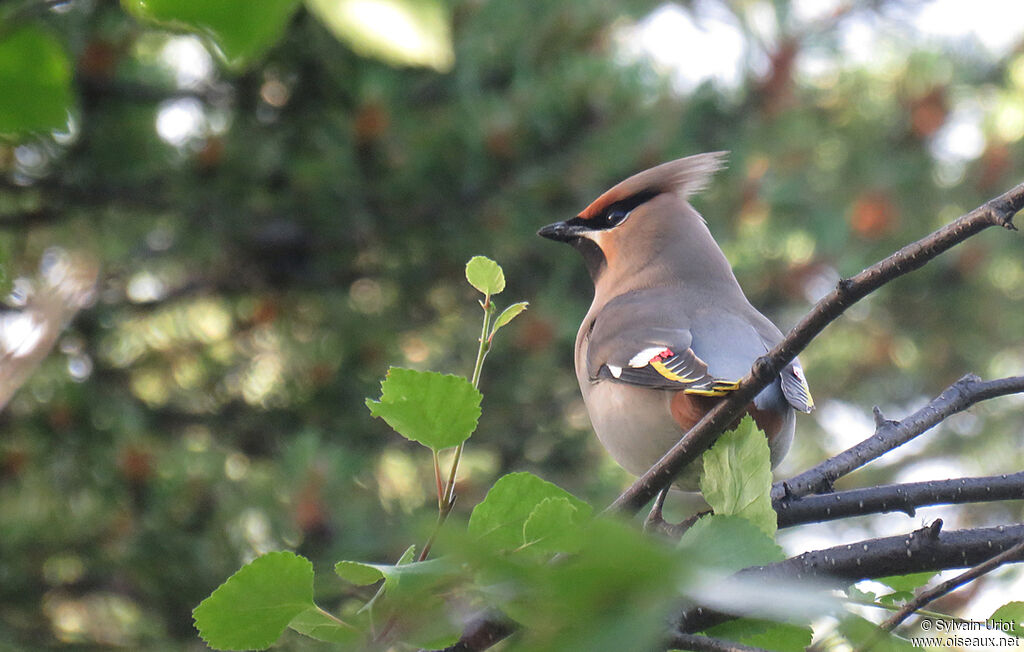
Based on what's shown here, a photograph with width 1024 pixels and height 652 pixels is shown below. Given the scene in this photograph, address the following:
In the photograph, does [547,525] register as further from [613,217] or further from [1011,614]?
[613,217]

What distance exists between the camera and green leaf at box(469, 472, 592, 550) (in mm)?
752

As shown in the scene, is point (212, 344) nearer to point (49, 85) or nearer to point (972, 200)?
point (972, 200)

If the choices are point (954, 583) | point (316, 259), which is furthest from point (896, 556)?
point (316, 259)

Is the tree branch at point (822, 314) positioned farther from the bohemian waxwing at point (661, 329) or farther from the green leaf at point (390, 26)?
the bohemian waxwing at point (661, 329)

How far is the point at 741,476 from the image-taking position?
3.25 ft

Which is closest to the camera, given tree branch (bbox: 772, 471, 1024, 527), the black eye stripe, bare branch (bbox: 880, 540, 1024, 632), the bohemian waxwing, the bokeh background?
bare branch (bbox: 880, 540, 1024, 632)

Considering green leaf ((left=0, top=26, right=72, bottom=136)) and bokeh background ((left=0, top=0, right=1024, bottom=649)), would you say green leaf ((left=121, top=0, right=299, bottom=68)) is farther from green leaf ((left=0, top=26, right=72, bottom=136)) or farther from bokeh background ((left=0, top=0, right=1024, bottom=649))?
bokeh background ((left=0, top=0, right=1024, bottom=649))

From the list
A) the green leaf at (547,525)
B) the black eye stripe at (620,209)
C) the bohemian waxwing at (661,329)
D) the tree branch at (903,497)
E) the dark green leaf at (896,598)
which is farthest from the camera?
the black eye stripe at (620,209)

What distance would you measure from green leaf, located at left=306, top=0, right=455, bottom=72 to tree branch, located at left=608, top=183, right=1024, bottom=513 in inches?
19.1

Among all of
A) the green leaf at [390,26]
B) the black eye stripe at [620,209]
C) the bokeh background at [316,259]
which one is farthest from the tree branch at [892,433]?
the bokeh background at [316,259]

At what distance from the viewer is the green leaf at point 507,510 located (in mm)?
752

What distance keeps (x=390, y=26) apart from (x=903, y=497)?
88 cm

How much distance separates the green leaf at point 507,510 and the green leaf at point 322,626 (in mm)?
112

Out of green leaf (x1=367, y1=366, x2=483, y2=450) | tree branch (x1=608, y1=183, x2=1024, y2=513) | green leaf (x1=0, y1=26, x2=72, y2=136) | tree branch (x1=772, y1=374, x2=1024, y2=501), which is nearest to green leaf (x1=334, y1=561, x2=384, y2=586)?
green leaf (x1=367, y1=366, x2=483, y2=450)
